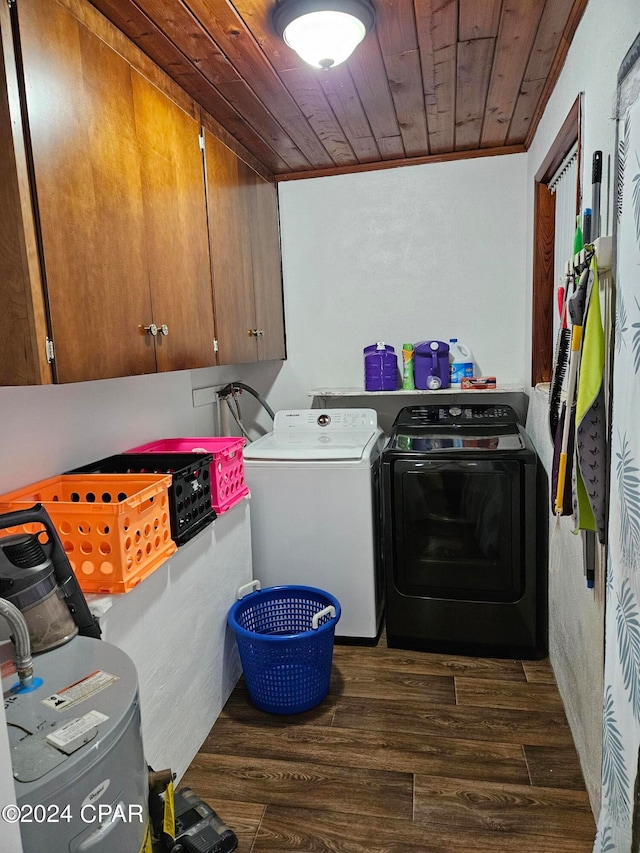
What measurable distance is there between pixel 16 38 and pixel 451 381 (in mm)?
2362

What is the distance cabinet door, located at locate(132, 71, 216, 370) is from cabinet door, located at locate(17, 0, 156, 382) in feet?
0.21

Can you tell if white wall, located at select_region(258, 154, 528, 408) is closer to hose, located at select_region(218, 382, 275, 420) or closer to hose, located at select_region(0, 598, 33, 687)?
hose, located at select_region(218, 382, 275, 420)

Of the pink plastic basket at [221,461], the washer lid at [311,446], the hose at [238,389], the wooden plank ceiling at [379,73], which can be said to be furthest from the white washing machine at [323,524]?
the wooden plank ceiling at [379,73]

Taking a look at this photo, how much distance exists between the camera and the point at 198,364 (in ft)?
7.09

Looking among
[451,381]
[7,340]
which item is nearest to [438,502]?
[451,381]

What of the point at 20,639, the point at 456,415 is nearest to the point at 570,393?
the point at 20,639

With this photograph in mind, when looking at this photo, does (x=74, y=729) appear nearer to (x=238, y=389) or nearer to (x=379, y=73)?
(x=379, y=73)

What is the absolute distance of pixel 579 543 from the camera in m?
1.74

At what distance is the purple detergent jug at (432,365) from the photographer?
3002 mm

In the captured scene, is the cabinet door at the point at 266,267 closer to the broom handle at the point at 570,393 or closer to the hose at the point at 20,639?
the broom handle at the point at 570,393

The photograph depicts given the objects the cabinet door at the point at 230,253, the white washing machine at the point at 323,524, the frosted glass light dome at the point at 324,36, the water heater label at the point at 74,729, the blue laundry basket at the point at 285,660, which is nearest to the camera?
the water heater label at the point at 74,729

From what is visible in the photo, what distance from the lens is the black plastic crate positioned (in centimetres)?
179

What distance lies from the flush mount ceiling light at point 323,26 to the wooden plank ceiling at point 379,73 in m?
Result: 0.06

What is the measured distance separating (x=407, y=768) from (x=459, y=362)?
77.1 inches
